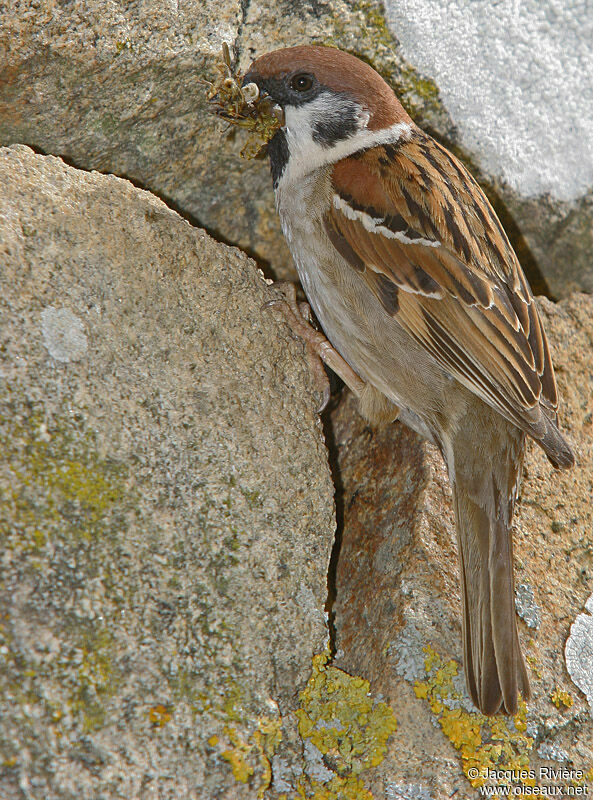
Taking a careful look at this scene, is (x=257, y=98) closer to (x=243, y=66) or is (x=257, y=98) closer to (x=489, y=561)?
(x=243, y=66)

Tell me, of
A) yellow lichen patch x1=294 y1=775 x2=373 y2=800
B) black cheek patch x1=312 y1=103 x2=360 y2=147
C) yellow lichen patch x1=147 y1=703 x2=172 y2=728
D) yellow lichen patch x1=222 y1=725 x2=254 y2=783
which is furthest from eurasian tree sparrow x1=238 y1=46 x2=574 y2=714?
yellow lichen patch x1=147 y1=703 x2=172 y2=728

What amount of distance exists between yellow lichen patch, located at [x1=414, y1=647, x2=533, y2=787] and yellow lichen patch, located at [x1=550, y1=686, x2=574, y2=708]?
0.10 meters

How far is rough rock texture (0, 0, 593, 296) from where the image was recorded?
206 centimetres

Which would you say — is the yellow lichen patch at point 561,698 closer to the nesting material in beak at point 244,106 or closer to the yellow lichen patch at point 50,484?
the yellow lichen patch at point 50,484

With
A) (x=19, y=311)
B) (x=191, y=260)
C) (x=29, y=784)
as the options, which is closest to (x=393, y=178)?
(x=191, y=260)

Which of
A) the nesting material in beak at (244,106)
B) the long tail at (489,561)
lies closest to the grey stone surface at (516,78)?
the nesting material in beak at (244,106)

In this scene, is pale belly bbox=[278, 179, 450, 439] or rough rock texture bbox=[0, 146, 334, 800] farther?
pale belly bbox=[278, 179, 450, 439]

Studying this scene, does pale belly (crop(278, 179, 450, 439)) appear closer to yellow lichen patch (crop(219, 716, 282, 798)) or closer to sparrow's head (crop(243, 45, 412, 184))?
sparrow's head (crop(243, 45, 412, 184))

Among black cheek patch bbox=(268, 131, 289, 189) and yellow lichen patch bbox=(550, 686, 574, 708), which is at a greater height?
black cheek patch bbox=(268, 131, 289, 189)

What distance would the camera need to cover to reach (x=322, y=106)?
2309 millimetres

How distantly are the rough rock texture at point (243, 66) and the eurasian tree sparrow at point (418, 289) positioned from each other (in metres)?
0.20

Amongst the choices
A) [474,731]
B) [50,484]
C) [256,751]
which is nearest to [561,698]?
[474,731]

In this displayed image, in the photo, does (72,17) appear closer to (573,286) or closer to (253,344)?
(253,344)

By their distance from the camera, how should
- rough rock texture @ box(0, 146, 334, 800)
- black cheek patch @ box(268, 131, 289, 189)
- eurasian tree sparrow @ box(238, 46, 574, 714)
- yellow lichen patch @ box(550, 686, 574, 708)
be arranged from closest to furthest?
rough rock texture @ box(0, 146, 334, 800) → yellow lichen patch @ box(550, 686, 574, 708) → eurasian tree sparrow @ box(238, 46, 574, 714) → black cheek patch @ box(268, 131, 289, 189)
